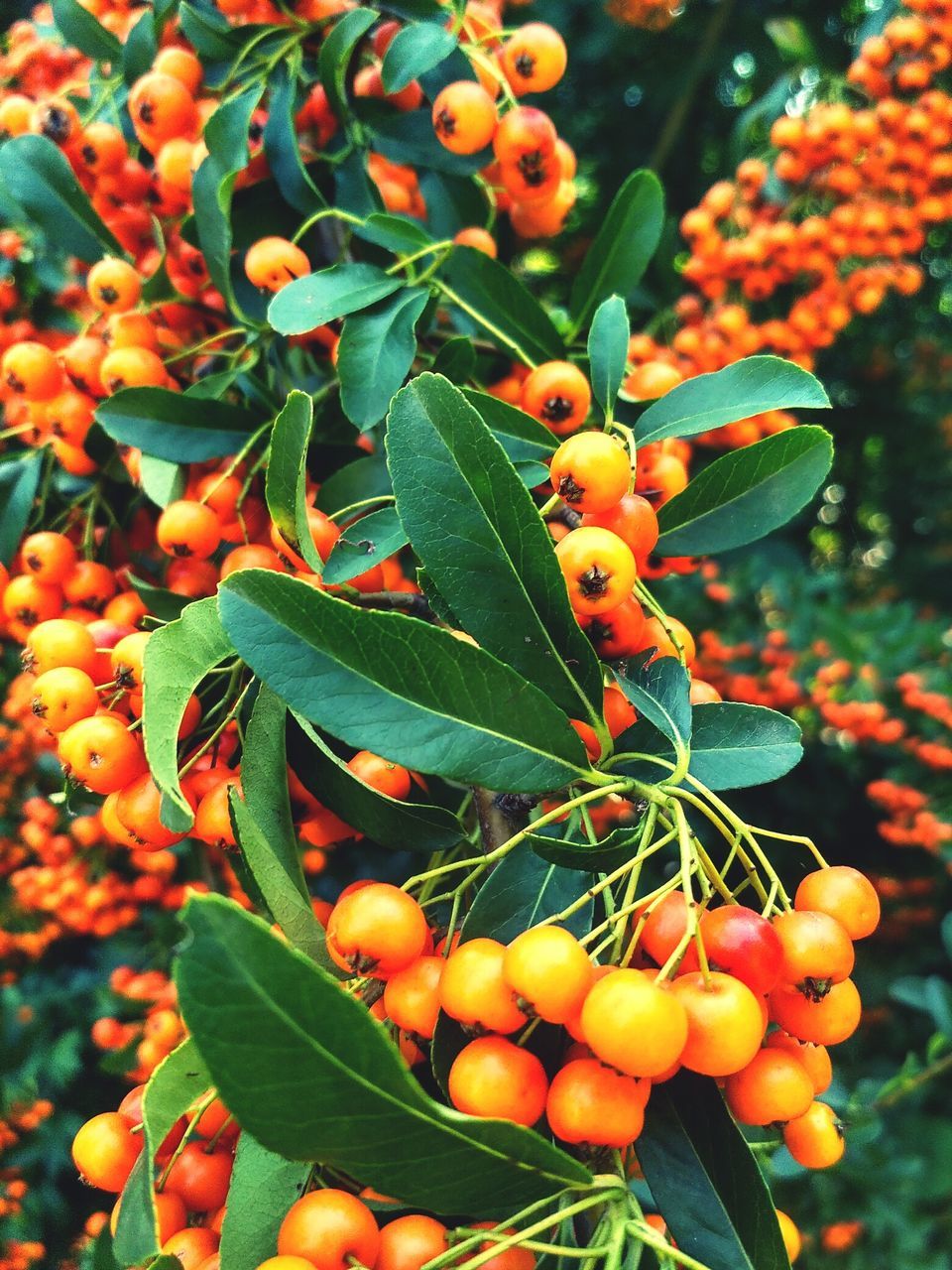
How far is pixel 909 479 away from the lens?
24.1 feet

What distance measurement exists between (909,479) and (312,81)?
21.6ft

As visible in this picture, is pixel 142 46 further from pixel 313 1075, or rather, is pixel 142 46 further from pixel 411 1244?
pixel 411 1244

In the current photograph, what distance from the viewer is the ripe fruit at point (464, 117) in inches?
67.6

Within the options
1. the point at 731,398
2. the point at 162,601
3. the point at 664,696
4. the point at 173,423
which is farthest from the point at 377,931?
the point at 173,423

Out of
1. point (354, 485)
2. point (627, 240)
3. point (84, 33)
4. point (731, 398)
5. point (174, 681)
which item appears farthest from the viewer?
point (84, 33)

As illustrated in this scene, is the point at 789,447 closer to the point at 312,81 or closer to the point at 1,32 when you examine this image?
the point at 312,81

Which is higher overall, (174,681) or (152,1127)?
(174,681)

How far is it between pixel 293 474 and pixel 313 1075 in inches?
28.3

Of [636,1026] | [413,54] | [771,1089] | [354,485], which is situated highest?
[413,54]

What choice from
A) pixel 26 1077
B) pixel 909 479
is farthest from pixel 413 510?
pixel 909 479

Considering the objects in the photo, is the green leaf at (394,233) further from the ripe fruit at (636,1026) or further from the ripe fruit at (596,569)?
the ripe fruit at (636,1026)

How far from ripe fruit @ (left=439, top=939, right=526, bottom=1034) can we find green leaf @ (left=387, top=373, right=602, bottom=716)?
1.16 ft

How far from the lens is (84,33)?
2.10 metres

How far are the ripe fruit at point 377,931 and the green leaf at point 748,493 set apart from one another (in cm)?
72
